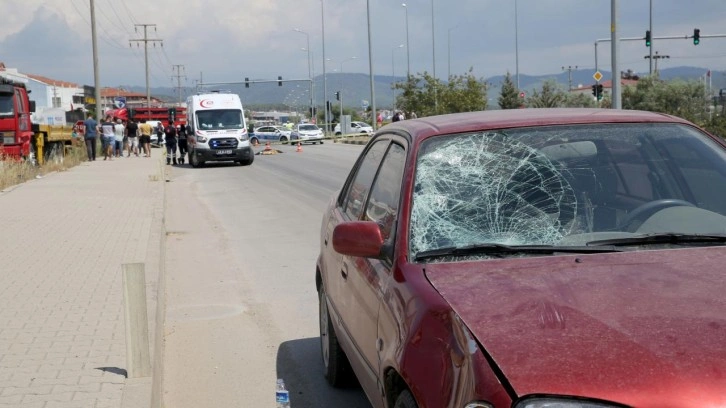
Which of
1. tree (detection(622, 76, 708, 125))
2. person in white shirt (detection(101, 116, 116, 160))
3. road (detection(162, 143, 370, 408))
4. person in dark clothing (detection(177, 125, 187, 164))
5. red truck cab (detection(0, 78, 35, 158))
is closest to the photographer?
road (detection(162, 143, 370, 408))

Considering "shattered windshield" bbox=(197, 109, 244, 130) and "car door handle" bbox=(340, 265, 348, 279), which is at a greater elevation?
"shattered windshield" bbox=(197, 109, 244, 130)

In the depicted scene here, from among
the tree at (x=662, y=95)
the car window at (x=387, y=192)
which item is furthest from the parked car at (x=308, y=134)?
the car window at (x=387, y=192)

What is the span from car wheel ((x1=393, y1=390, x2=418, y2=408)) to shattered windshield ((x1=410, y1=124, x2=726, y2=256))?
0.70 meters

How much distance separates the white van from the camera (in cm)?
3450

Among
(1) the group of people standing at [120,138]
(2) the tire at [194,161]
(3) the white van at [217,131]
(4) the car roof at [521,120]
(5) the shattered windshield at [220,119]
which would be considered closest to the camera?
(4) the car roof at [521,120]

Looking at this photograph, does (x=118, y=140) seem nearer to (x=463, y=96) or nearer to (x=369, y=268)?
(x=463, y=96)

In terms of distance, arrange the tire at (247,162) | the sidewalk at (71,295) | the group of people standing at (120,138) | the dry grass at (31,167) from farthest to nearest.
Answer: the tire at (247,162) < the group of people standing at (120,138) < the dry grass at (31,167) < the sidewalk at (71,295)

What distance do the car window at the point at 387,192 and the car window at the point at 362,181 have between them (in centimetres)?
19

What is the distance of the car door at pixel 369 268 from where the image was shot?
4105 mm

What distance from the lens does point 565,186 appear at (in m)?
4.32

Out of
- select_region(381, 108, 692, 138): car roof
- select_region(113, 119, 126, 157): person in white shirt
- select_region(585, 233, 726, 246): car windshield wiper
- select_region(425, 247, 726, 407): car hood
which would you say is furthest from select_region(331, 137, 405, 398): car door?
select_region(113, 119, 126, 157): person in white shirt

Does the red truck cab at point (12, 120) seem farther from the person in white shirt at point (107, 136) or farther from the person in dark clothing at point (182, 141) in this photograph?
the person in dark clothing at point (182, 141)

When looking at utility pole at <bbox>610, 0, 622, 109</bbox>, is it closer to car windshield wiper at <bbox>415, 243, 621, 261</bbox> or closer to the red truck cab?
the red truck cab

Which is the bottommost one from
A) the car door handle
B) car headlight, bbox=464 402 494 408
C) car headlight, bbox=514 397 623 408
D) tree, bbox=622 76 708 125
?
car headlight, bbox=464 402 494 408
